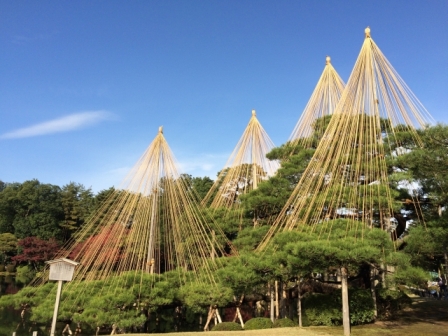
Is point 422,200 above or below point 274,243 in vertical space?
above

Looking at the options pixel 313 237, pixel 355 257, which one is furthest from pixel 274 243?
pixel 355 257

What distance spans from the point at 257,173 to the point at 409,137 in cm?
→ 780

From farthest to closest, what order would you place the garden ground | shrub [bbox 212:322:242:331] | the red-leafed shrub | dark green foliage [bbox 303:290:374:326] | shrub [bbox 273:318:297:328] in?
the red-leafed shrub < shrub [bbox 212:322:242:331] < shrub [bbox 273:318:297:328] < dark green foliage [bbox 303:290:374:326] < the garden ground

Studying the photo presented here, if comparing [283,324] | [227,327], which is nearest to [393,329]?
[283,324]

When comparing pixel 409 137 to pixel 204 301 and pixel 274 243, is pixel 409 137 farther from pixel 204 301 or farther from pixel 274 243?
pixel 204 301

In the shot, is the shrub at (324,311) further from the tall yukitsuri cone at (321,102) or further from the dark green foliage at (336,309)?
the tall yukitsuri cone at (321,102)

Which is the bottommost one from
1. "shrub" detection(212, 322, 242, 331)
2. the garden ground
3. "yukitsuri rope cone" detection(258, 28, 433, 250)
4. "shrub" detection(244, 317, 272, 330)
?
"shrub" detection(212, 322, 242, 331)

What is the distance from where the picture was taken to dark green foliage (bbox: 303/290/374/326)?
992 cm

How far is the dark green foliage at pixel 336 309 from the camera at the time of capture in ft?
32.6

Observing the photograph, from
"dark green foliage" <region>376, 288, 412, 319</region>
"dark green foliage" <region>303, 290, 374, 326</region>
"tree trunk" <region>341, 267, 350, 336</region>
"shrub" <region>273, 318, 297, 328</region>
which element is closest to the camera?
"tree trunk" <region>341, 267, 350, 336</region>

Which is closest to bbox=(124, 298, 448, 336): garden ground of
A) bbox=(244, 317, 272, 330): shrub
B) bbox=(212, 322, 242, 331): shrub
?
bbox=(244, 317, 272, 330): shrub

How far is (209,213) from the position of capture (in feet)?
52.2

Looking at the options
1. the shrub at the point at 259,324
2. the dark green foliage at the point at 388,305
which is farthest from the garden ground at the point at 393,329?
the shrub at the point at 259,324

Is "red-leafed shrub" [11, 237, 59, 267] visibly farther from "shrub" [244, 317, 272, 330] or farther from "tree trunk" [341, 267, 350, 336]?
"tree trunk" [341, 267, 350, 336]
